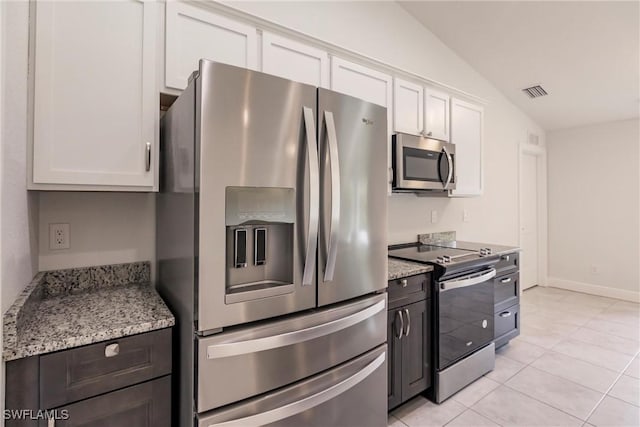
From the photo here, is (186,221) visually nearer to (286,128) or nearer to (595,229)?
(286,128)

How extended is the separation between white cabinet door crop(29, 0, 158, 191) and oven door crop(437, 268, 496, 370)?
6.31 ft

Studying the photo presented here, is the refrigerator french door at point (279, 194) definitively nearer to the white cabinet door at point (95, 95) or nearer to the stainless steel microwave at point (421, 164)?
the white cabinet door at point (95, 95)

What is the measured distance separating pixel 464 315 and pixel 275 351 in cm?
162

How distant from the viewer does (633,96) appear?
12.5 ft

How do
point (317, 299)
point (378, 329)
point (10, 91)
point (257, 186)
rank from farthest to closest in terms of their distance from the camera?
point (378, 329), point (317, 299), point (257, 186), point (10, 91)

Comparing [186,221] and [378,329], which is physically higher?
[186,221]

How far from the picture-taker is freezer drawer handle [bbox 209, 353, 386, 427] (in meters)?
1.19

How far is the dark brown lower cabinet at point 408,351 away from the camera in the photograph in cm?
196

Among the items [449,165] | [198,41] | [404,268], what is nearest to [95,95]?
[198,41]

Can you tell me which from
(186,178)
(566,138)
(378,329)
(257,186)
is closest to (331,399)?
(378,329)

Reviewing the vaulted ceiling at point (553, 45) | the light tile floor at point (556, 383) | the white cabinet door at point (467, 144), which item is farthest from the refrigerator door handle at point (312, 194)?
the vaulted ceiling at point (553, 45)

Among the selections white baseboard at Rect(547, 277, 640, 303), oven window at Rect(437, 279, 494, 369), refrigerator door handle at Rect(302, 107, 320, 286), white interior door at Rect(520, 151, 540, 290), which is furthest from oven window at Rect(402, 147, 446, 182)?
white baseboard at Rect(547, 277, 640, 303)

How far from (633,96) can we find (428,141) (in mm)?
3148

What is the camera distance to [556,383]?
8.06ft
